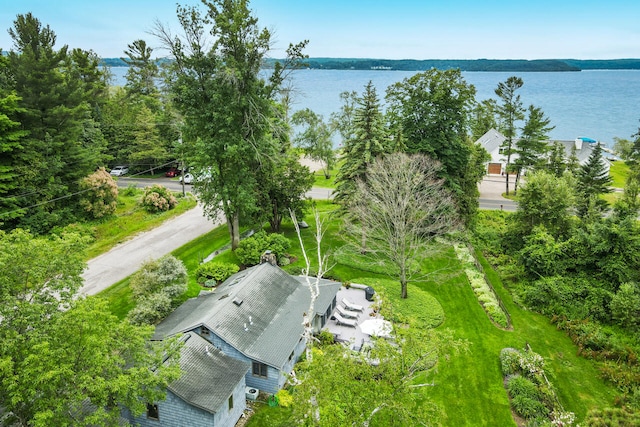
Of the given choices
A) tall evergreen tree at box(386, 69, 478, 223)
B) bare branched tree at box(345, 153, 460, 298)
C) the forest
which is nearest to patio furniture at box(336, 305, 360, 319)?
the forest

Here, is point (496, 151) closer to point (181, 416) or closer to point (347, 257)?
point (347, 257)

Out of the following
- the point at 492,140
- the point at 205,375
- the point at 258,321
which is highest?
the point at 492,140

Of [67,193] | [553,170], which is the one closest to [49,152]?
[67,193]

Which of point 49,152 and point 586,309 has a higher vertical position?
point 49,152

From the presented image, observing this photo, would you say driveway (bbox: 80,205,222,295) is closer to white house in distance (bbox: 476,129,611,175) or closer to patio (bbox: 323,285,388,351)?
patio (bbox: 323,285,388,351)

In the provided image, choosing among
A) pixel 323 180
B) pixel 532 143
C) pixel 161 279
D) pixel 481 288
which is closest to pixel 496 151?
pixel 532 143

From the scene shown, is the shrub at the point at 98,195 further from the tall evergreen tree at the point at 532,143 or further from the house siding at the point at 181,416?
the tall evergreen tree at the point at 532,143

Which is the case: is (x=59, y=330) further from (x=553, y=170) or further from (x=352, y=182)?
(x=553, y=170)
